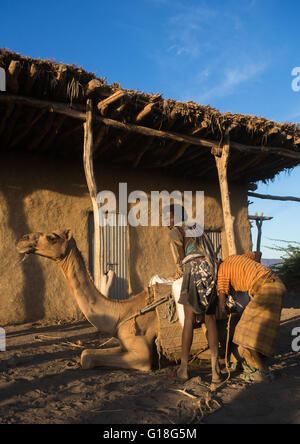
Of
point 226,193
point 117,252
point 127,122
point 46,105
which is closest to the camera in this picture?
point 46,105

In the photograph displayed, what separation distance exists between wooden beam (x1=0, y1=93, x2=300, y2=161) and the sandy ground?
3.62 metres

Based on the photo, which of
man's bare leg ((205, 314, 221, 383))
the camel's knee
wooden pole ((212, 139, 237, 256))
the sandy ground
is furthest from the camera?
wooden pole ((212, 139, 237, 256))

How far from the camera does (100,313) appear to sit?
418cm

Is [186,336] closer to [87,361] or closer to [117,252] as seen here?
[87,361]

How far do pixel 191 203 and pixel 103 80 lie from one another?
4.00 meters

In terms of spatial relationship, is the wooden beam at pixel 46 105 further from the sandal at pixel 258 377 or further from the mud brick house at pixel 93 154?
the sandal at pixel 258 377

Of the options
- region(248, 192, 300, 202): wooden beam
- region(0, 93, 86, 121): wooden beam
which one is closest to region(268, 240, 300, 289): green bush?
region(248, 192, 300, 202): wooden beam

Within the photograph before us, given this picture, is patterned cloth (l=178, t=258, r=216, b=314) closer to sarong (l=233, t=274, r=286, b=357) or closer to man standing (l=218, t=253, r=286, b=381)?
man standing (l=218, t=253, r=286, b=381)

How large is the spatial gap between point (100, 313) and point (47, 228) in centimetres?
363

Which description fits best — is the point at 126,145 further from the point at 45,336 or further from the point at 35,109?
the point at 45,336

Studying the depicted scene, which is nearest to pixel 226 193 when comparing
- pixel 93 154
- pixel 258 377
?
pixel 93 154

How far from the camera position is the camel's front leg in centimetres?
391
